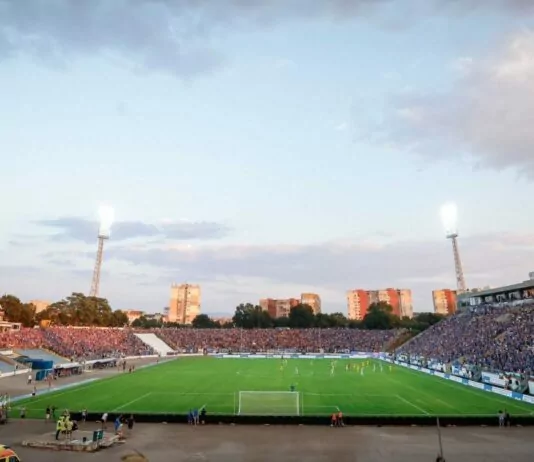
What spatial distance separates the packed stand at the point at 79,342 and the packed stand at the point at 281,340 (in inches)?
574

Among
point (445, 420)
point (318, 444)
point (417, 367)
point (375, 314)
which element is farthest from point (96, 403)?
point (375, 314)

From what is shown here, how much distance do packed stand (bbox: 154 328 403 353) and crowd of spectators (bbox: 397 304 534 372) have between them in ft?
75.5

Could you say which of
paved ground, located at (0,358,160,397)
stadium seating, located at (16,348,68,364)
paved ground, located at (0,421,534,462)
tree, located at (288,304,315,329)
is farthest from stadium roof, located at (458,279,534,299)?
stadium seating, located at (16,348,68,364)

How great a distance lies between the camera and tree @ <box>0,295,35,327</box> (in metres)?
105

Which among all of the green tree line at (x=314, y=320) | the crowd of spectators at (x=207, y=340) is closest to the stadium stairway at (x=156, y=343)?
the crowd of spectators at (x=207, y=340)

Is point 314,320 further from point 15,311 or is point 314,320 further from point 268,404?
point 268,404

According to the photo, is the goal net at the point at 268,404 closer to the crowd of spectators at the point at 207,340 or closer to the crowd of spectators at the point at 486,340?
the crowd of spectators at the point at 486,340

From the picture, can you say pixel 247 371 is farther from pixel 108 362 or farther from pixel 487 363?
pixel 487 363

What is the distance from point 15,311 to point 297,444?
101 m

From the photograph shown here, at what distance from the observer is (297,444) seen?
2423 centimetres

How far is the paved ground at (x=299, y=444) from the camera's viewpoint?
21766 millimetres

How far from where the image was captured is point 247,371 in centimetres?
6506

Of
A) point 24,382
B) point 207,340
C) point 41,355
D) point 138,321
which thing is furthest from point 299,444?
point 138,321

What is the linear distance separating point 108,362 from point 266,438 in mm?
53034
